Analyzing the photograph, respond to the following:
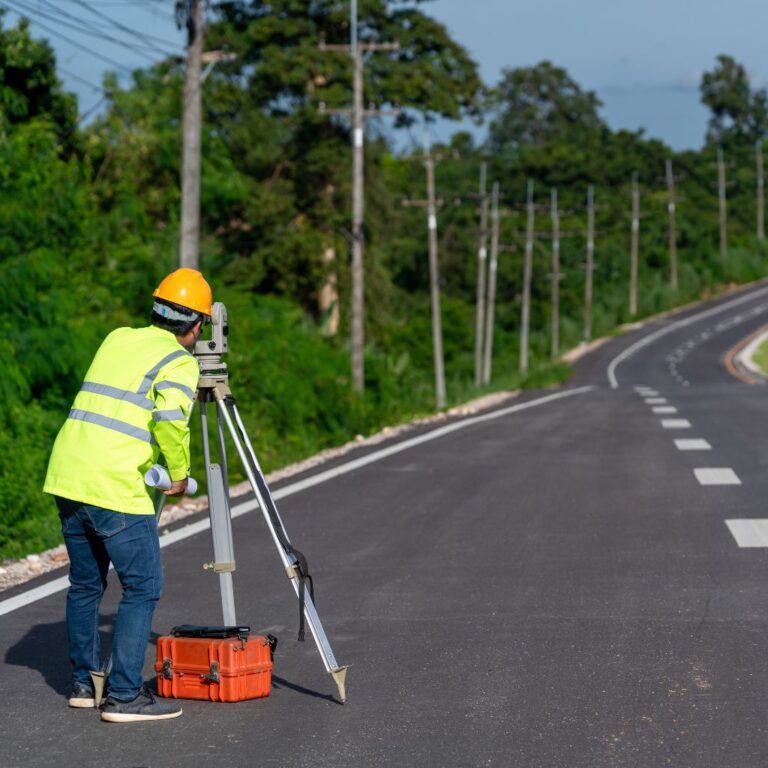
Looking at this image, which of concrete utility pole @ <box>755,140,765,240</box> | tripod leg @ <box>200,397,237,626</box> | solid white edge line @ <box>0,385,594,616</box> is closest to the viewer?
tripod leg @ <box>200,397,237,626</box>

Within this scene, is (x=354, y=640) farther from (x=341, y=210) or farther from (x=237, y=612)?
(x=341, y=210)

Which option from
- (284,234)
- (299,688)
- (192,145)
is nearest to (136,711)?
(299,688)

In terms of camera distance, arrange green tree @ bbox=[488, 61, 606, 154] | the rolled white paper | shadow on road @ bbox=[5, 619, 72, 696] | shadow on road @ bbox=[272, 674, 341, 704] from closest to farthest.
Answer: the rolled white paper
shadow on road @ bbox=[272, 674, 341, 704]
shadow on road @ bbox=[5, 619, 72, 696]
green tree @ bbox=[488, 61, 606, 154]

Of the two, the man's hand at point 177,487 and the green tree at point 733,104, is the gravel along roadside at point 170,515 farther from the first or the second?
the green tree at point 733,104

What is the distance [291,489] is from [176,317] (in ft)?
26.3

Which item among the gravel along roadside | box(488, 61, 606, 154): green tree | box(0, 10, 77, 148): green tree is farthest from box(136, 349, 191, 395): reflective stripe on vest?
box(488, 61, 606, 154): green tree

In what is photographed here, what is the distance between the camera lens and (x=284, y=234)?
164 feet

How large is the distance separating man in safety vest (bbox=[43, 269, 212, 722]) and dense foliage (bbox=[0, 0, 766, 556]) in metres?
5.43

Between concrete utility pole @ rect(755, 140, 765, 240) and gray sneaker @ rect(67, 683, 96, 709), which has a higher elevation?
concrete utility pole @ rect(755, 140, 765, 240)

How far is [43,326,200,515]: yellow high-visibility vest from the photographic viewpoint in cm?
640

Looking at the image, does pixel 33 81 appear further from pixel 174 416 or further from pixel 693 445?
pixel 174 416

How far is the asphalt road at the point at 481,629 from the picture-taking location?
5.89m

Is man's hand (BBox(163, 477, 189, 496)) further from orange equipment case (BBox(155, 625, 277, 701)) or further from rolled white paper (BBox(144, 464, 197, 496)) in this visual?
orange equipment case (BBox(155, 625, 277, 701))

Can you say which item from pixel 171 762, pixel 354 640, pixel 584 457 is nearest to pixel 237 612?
pixel 354 640
